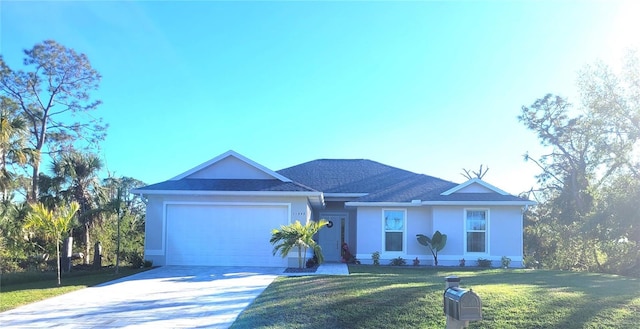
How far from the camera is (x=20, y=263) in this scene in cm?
1803

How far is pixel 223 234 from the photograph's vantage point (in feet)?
56.7

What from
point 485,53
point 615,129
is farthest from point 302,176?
point 615,129

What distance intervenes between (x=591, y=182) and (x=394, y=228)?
51.9 ft

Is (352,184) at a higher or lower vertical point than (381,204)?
higher

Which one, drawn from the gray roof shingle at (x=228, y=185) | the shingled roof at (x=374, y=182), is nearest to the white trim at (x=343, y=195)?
the shingled roof at (x=374, y=182)

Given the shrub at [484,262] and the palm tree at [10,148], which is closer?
the palm tree at [10,148]

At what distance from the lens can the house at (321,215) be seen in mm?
17219

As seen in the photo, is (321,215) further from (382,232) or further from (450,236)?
(450,236)

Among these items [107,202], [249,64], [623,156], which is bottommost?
[107,202]

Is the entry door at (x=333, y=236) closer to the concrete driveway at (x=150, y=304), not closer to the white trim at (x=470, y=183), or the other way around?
the white trim at (x=470, y=183)

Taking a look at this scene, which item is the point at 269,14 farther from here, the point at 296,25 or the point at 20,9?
the point at 20,9

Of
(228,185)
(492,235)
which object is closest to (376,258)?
(492,235)

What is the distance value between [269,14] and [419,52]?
4.91m

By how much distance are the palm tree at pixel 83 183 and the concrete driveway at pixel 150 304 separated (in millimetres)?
5211
